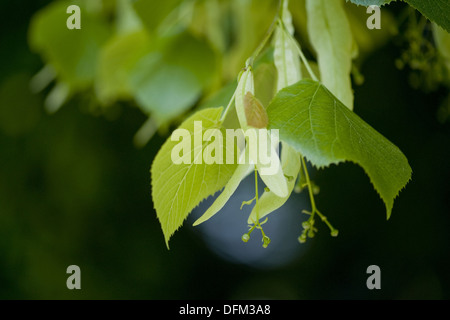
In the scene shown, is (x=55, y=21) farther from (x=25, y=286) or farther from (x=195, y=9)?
(x=25, y=286)

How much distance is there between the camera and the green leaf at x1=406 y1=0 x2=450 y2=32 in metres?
0.23

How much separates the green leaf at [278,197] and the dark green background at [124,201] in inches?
29.1

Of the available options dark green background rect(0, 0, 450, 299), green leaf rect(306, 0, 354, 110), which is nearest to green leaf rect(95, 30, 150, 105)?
green leaf rect(306, 0, 354, 110)

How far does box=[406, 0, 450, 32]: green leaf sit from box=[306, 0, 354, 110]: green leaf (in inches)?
2.6

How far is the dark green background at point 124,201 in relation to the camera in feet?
3.27

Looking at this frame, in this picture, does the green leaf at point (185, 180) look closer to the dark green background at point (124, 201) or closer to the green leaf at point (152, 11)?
the green leaf at point (152, 11)

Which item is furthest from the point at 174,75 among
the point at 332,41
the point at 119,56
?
the point at 332,41

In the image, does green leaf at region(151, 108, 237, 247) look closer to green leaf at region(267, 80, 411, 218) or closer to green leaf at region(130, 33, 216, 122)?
green leaf at region(267, 80, 411, 218)

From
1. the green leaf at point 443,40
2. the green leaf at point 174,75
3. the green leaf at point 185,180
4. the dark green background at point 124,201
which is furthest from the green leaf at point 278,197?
the dark green background at point 124,201

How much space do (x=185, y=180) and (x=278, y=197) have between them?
0.05m

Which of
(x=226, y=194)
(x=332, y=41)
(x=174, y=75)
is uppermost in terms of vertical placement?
(x=174, y=75)

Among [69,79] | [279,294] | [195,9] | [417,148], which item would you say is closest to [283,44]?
[195,9]

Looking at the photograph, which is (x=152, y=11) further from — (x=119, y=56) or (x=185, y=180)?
(x=185, y=180)

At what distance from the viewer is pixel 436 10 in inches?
9.2
